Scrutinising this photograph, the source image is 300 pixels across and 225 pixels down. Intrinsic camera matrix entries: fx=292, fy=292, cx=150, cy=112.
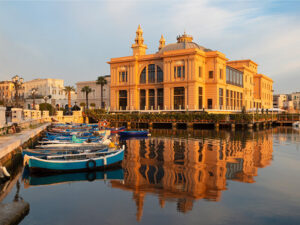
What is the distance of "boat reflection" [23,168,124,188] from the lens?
768 inches

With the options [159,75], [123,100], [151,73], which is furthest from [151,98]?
[123,100]

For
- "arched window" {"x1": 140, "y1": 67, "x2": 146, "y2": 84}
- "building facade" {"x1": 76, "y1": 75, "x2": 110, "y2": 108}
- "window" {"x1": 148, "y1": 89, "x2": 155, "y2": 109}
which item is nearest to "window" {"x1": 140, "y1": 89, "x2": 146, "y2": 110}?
"window" {"x1": 148, "y1": 89, "x2": 155, "y2": 109}

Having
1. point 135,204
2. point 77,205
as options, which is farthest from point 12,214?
point 135,204

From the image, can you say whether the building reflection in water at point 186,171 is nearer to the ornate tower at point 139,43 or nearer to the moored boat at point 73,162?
the moored boat at point 73,162

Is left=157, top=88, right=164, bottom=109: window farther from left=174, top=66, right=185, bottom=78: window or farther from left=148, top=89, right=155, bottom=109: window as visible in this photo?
left=174, top=66, right=185, bottom=78: window

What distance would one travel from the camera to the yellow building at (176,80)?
251ft

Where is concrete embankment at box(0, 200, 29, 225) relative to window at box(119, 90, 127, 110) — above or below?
below

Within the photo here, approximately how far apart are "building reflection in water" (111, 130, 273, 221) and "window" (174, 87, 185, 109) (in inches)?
1727

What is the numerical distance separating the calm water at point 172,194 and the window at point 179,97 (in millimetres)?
51805

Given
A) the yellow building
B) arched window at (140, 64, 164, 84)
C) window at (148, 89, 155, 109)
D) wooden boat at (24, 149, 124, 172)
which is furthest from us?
window at (148, 89, 155, 109)

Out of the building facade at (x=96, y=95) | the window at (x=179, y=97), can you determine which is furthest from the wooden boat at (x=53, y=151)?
the building facade at (x=96, y=95)

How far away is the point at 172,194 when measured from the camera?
16203 millimetres

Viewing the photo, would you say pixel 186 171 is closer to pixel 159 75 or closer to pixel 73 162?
pixel 73 162

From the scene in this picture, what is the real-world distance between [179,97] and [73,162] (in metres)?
59.5
